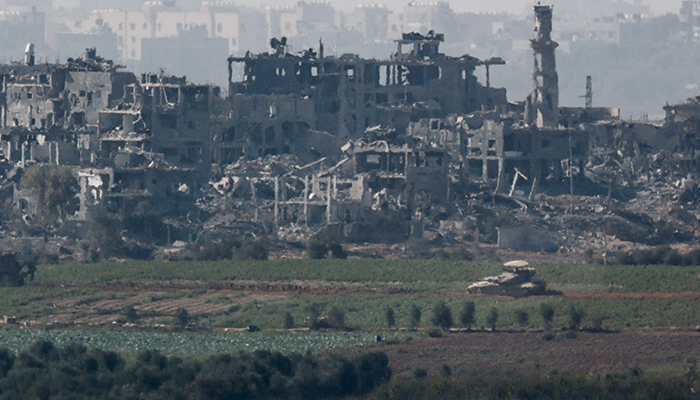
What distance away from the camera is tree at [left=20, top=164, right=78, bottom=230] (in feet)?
270

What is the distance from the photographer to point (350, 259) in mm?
73062

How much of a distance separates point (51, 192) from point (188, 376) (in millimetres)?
38705

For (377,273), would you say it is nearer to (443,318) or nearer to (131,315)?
(131,315)

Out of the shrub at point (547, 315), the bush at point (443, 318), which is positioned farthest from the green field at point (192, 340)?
the shrub at point (547, 315)

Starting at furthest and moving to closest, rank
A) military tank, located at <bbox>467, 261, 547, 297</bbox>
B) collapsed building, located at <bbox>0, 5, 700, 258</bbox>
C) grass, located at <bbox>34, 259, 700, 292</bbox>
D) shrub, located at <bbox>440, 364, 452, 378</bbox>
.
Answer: collapsed building, located at <bbox>0, 5, 700, 258</bbox> → grass, located at <bbox>34, 259, 700, 292</bbox> → military tank, located at <bbox>467, 261, 547, 297</bbox> → shrub, located at <bbox>440, 364, 452, 378</bbox>

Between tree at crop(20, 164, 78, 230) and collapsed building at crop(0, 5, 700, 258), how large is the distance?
2.94 ft

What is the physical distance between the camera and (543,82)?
356 feet

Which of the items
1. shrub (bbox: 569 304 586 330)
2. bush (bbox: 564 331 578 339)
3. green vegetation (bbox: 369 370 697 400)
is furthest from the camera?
shrub (bbox: 569 304 586 330)

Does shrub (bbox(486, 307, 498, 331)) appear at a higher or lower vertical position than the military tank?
lower

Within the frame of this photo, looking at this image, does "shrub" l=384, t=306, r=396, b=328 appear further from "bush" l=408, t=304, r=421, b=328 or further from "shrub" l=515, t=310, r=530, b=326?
"shrub" l=515, t=310, r=530, b=326

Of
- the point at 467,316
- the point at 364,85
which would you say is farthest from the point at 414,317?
the point at 364,85

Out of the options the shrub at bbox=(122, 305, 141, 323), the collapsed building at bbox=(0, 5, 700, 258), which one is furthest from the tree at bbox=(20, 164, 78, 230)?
the shrub at bbox=(122, 305, 141, 323)

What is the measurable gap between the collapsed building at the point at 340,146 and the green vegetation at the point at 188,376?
33.2m

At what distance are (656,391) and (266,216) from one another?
43194 mm
